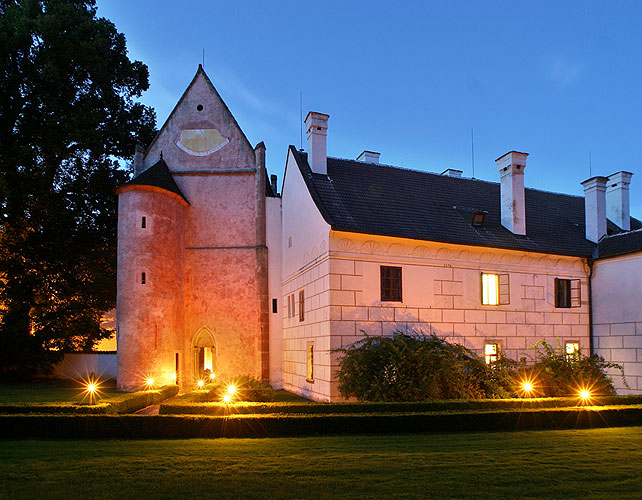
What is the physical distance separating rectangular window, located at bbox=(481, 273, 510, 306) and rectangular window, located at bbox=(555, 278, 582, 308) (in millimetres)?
2767

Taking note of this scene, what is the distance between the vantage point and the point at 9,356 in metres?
26.5

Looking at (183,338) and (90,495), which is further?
(183,338)

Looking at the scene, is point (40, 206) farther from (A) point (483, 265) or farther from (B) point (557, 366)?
(B) point (557, 366)

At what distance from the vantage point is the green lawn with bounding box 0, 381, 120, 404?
19.0 meters

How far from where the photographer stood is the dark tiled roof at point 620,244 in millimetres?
20984

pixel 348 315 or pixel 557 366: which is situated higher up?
pixel 348 315

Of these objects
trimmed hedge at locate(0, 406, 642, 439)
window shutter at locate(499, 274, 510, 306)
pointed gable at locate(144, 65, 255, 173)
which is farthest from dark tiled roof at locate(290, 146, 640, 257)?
trimmed hedge at locate(0, 406, 642, 439)

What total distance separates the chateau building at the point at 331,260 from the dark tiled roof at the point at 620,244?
0.22 ft

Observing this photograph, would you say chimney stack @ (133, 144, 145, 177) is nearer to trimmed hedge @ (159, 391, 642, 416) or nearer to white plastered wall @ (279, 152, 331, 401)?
white plastered wall @ (279, 152, 331, 401)

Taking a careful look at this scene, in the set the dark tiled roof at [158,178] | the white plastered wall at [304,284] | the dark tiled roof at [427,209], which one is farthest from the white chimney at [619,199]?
the dark tiled roof at [158,178]

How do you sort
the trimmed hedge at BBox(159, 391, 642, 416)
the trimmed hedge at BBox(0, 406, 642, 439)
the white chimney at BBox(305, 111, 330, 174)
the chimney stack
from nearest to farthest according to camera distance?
the trimmed hedge at BBox(0, 406, 642, 439) < the trimmed hedge at BBox(159, 391, 642, 416) < the white chimney at BBox(305, 111, 330, 174) < the chimney stack

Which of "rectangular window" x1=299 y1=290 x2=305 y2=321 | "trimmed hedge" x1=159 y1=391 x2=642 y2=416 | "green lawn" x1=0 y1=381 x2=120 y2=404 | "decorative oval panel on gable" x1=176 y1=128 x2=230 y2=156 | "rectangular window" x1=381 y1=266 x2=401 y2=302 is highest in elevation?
"decorative oval panel on gable" x1=176 y1=128 x2=230 y2=156

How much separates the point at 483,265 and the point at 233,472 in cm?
1481

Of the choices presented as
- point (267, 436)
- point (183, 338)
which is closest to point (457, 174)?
point (183, 338)
